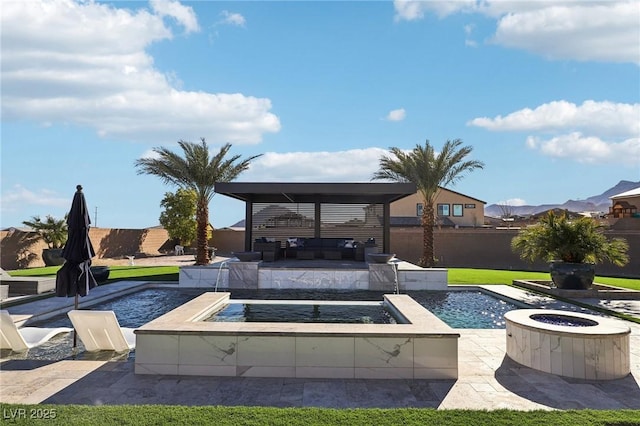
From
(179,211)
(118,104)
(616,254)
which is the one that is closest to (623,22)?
(616,254)

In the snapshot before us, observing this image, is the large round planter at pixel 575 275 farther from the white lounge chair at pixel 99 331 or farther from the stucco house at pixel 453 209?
the stucco house at pixel 453 209

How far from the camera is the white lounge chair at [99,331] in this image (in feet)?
19.7

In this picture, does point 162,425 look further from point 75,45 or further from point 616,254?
point 616,254

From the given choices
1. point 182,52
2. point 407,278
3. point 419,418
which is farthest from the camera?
point 407,278

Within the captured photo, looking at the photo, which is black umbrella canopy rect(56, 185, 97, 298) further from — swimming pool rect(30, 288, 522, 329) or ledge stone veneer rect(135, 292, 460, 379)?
ledge stone veneer rect(135, 292, 460, 379)

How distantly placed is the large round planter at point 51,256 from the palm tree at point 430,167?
1958cm

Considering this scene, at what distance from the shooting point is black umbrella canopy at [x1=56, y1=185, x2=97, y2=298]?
21.8 ft

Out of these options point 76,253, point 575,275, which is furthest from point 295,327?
point 575,275

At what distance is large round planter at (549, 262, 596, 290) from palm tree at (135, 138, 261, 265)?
14.8m

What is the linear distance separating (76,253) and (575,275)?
13283mm

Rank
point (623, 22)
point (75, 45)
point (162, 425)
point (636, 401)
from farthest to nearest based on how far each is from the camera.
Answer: point (623, 22)
point (75, 45)
point (636, 401)
point (162, 425)

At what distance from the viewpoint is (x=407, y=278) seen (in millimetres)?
13555

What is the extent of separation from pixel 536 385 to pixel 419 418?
2.05 metres

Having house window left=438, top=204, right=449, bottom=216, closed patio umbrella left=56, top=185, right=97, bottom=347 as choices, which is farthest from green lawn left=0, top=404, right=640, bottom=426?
house window left=438, top=204, right=449, bottom=216
